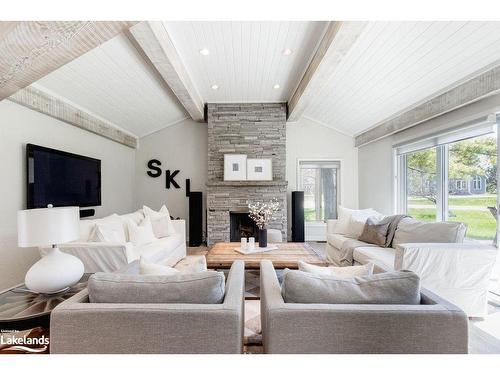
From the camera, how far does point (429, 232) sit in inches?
108

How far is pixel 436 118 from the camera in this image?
3.54m

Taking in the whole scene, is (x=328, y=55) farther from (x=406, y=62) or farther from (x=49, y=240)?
(x=49, y=240)

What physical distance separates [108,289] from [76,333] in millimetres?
193

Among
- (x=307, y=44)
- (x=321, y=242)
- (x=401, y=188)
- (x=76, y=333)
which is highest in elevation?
(x=307, y=44)

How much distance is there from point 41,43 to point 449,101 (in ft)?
12.9

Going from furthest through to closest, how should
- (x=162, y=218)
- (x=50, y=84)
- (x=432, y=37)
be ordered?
1. (x=162, y=218)
2. (x=50, y=84)
3. (x=432, y=37)

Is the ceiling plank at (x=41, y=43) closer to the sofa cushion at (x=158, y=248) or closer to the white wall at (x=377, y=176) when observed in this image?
the sofa cushion at (x=158, y=248)

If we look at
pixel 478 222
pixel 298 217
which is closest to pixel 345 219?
pixel 298 217

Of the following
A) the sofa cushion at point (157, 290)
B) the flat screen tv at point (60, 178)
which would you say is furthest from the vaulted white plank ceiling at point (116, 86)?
the sofa cushion at point (157, 290)

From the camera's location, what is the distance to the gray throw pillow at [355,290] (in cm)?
118
